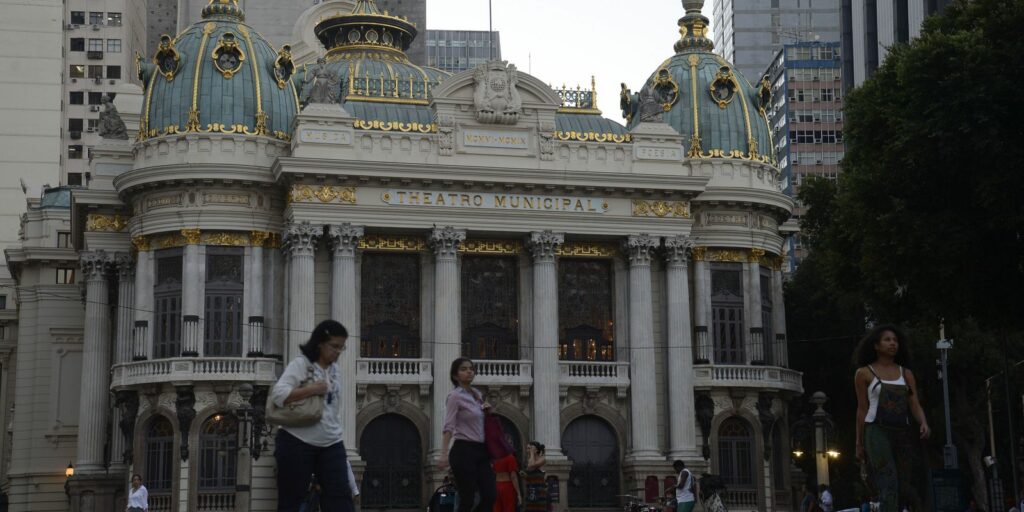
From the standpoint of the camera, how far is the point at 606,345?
64.3m

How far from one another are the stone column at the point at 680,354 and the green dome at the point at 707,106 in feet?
16.3

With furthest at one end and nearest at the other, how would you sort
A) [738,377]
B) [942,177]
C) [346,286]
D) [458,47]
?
[458,47] < [738,377] < [346,286] < [942,177]

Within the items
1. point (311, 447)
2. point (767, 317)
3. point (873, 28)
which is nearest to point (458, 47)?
point (873, 28)

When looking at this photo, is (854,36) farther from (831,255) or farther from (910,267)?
(910,267)

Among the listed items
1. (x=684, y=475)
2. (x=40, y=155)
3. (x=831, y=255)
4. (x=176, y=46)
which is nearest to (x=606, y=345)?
(x=831, y=255)

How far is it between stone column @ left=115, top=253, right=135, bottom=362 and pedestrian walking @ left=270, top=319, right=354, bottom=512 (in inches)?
1791

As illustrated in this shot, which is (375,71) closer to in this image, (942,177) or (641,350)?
(641,350)

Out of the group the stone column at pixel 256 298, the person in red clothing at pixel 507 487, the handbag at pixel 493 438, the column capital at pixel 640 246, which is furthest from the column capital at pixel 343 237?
the handbag at pixel 493 438

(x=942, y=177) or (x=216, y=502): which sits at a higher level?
(x=942, y=177)

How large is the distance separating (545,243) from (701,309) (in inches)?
283

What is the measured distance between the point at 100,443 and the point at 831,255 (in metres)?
29.9

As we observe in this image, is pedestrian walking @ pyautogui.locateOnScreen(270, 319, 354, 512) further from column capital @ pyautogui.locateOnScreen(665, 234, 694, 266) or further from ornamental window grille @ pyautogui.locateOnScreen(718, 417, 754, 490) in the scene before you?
ornamental window grille @ pyautogui.locateOnScreen(718, 417, 754, 490)

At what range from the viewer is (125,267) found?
63719 mm

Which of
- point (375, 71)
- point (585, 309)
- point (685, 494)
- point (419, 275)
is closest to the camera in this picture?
point (685, 494)
